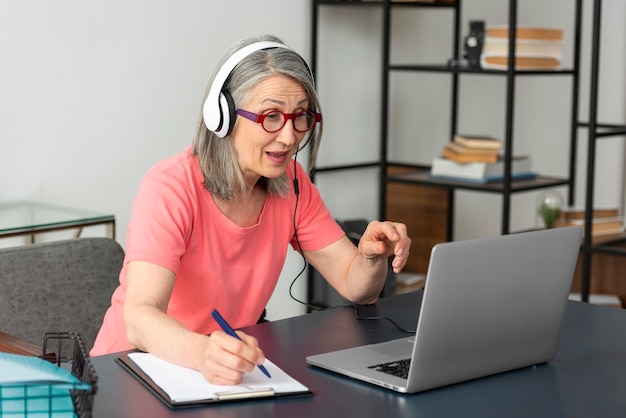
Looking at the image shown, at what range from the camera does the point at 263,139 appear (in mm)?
1827

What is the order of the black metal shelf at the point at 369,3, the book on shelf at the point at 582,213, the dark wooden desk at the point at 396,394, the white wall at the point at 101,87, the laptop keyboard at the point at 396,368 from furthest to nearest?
1. the black metal shelf at the point at 369,3
2. the book on shelf at the point at 582,213
3. the white wall at the point at 101,87
4. the laptop keyboard at the point at 396,368
5. the dark wooden desk at the point at 396,394

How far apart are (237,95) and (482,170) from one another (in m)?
1.76

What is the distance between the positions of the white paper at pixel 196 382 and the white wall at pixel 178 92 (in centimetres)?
151

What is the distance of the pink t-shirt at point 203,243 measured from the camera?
5.84 feet

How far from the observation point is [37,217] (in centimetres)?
261

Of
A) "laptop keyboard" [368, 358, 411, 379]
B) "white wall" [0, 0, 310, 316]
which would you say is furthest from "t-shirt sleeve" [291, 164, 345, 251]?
"white wall" [0, 0, 310, 316]

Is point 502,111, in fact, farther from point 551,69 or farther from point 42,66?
point 42,66

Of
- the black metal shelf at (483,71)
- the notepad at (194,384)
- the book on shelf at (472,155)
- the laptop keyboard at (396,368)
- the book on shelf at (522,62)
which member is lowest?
the laptop keyboard at (396,368)

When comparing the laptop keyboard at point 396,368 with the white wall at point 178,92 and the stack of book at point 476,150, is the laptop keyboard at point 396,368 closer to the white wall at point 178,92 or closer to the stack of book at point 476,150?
the white wall at point 178,92

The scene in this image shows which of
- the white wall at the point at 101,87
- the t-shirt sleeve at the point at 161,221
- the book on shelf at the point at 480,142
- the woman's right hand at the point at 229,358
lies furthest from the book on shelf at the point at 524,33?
the woman's right hand at the point at 229,358

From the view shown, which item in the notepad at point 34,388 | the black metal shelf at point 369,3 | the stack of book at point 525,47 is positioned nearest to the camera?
the notepad at point 34,388

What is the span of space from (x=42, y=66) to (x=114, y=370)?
1.61 m

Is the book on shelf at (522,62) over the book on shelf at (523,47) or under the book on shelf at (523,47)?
under

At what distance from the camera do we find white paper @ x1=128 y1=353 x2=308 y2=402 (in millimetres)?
1359
